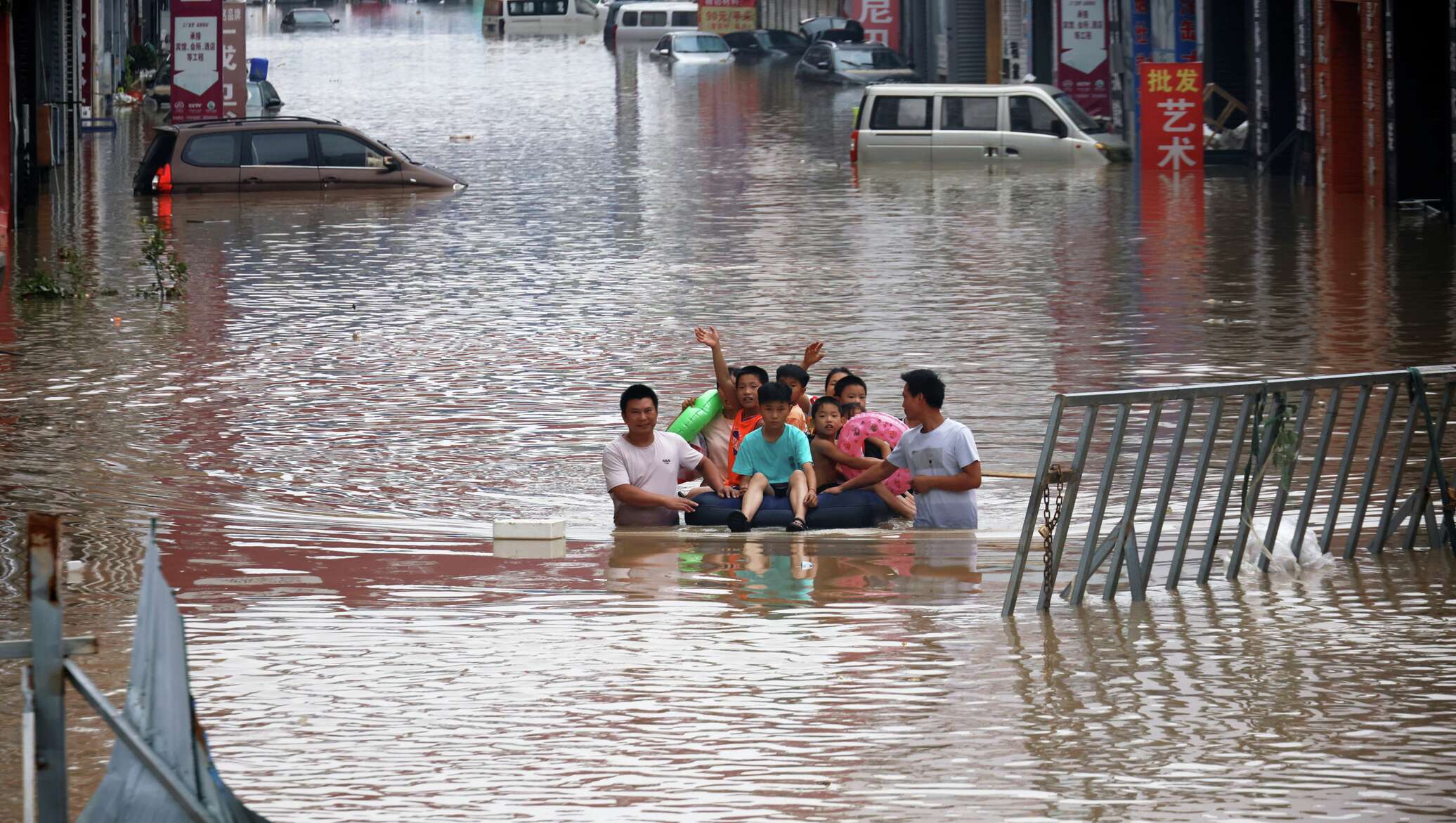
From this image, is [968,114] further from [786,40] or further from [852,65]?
[786,40]

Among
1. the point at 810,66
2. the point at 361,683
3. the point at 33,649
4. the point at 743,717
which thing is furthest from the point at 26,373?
the point at 810,66

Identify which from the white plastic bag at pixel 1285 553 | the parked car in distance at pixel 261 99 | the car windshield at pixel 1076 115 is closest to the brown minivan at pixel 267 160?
the car windshield at pixel 1076 115

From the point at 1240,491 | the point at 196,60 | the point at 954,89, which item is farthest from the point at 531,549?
the point at 196,60

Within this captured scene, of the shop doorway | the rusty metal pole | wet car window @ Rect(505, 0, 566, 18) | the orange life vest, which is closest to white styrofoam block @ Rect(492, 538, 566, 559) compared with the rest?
the orange life vest

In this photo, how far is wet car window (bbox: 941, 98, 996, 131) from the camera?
3244 centimetres

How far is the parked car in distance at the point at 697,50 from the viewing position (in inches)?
2586

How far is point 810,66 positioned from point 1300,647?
49.4 meters

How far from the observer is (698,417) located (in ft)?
38.9

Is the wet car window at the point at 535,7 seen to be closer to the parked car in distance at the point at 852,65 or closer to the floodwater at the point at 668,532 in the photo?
the parked car in distance at the point at 852,65

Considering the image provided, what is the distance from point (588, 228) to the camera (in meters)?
→ 26.0

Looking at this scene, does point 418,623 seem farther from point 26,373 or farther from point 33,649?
point 26,373

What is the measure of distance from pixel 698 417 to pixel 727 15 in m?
62.4

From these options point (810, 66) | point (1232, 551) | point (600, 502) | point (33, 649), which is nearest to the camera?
point (33, 649)

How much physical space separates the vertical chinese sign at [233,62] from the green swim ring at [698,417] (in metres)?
24.9
